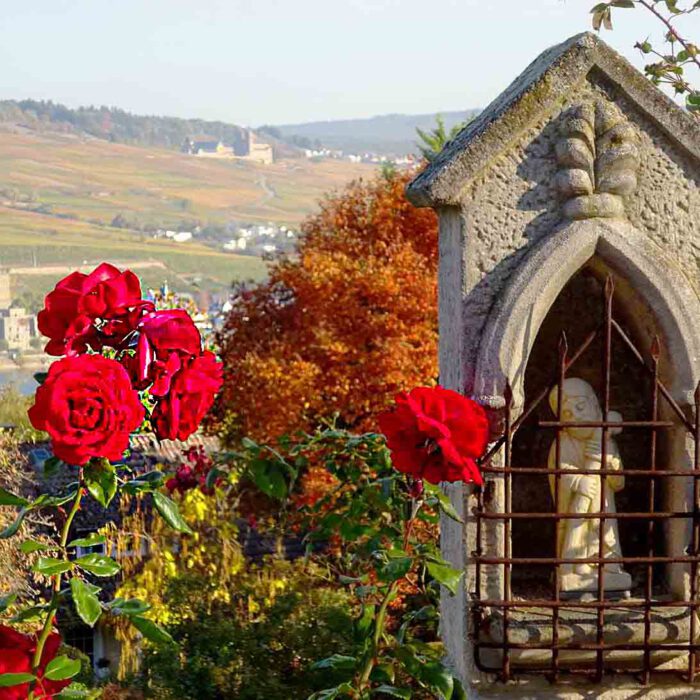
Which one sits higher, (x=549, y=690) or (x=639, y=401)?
(x=639, y=401)

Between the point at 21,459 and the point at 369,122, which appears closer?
the point at 21,459

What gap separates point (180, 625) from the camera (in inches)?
256

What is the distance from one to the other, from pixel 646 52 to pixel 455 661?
2822mm

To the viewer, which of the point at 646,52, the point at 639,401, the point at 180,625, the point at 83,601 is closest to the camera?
the point at 83,601

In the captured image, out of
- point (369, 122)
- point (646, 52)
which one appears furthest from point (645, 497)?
point (369, 122)

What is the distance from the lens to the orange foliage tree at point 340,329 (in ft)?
57.7

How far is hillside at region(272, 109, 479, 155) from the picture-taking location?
10444 cm

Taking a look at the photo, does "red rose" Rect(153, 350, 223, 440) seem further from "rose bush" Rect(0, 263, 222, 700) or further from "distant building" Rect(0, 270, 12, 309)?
"distant building" Rect(0, 270, 12, 309)

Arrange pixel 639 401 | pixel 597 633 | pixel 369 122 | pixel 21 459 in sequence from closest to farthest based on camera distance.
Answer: pixel 597 633
pixel 639 401
pixel 21 459
pixel 369 122

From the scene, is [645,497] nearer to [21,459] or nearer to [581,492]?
[581,492]

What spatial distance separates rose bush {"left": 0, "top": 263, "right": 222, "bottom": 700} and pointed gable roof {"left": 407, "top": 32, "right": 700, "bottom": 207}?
3.90 feet

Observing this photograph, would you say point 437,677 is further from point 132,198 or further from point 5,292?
point 132,198

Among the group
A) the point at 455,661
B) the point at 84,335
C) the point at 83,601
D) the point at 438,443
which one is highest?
the point at 84,335

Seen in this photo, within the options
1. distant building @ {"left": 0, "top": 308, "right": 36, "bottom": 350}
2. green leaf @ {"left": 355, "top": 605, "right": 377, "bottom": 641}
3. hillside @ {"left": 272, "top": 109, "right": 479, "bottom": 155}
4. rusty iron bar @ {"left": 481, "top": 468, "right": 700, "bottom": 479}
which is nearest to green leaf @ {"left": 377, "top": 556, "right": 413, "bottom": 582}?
green leaf @ {"left": 355, "top": 605, "right": 377, "bottom": 641}
